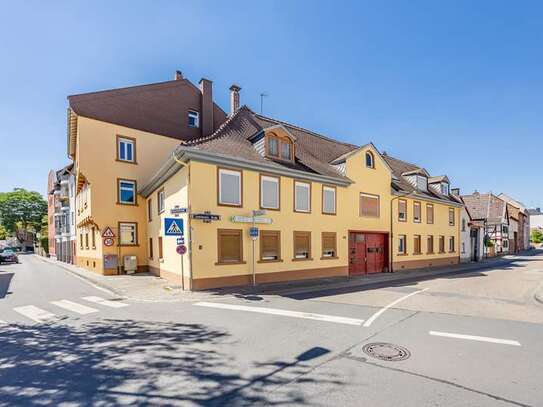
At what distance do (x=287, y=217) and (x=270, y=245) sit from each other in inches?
69.4

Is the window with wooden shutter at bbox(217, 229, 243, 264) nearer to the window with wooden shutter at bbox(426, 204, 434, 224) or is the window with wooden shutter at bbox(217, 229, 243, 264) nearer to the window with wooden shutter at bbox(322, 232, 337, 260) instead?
the window with wooden shutter at bbox(322, 232, 337, 260)

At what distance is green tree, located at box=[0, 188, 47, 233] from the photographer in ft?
213

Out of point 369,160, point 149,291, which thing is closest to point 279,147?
point 369,160

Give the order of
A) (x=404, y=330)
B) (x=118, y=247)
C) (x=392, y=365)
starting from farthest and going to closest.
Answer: (x=118, y=247)
(x=404, y=330)
(x=392, y=365)

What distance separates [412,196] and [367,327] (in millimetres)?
18546

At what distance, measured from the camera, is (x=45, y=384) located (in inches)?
177

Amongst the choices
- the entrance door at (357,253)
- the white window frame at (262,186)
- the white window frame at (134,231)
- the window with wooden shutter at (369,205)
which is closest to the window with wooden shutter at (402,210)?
the window with wooden shutter at (369,205)

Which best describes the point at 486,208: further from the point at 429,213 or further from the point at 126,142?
the point at 126,142

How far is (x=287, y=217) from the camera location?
1595 cm

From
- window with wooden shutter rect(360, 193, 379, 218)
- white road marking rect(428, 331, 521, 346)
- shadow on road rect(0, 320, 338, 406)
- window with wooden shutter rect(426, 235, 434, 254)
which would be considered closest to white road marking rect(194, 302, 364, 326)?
white road marking rect(428, 331, 521, 346)

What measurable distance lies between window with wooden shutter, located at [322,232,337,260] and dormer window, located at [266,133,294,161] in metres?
4.80

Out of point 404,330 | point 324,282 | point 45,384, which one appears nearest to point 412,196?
point 324,282

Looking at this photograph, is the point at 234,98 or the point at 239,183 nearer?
the point at 239,183

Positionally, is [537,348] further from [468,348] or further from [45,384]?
[45,384]
